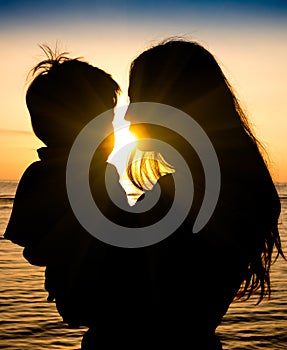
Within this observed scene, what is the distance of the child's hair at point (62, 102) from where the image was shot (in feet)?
6.47

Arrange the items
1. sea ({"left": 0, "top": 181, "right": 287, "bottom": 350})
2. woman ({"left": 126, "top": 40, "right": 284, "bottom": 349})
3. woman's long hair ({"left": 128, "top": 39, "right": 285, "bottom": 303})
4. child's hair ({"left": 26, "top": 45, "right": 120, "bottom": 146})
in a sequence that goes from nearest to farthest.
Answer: woman ({"left": 126, "top": 40, "right": 284, "bottom": 349})
woman's long hair ({"left": 128, "top": 39, "right": 285, "bottom": 303})
child's hair ({"left": 26, "top": 45, "right": 120, "bottom": 146})
sea ({"left": 0, "top": 181, "right": 287, "bottom": 350})

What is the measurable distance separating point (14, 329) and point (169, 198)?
7.81 meters

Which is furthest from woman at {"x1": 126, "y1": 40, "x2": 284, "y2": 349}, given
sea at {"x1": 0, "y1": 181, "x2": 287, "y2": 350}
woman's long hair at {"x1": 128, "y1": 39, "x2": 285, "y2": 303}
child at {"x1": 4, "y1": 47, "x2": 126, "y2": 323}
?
sea at {"x1": 0, "y1": 181, "x2": 287, "y2": 350}

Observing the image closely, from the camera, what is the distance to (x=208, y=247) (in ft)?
5.24

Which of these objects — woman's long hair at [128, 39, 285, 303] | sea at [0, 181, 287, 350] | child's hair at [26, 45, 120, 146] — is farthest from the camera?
sea at [0, 181, 287, 350]

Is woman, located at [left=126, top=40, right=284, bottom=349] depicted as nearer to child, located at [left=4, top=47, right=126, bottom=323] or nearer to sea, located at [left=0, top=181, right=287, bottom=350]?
child, located at [left=4, top=47, right=126, bottom=323]

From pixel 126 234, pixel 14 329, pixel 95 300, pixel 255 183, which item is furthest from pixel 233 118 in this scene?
pixel 14 329

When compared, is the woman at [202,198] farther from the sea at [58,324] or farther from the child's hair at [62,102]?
the sea at [58,324]

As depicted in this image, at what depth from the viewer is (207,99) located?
178 centimetres

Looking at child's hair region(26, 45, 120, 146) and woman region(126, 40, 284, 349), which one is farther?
child's hair region(26, 45, 120, 146)

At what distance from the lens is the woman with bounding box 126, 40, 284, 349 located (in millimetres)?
1562

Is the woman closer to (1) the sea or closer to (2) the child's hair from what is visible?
(2) the child's hair

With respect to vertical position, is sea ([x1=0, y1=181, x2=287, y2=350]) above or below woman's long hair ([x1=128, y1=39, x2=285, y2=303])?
below

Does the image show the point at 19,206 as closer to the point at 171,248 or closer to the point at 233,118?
the point at 171,248
